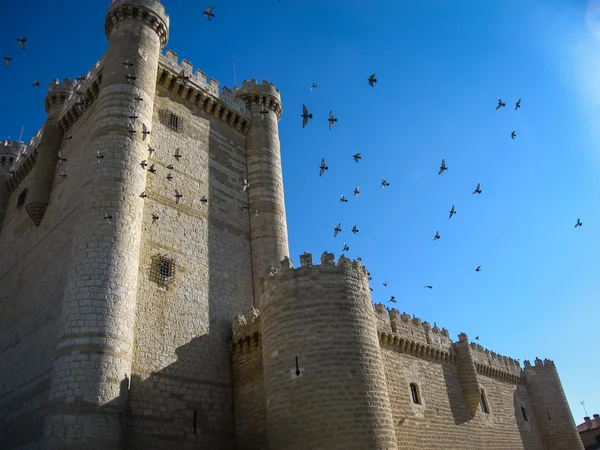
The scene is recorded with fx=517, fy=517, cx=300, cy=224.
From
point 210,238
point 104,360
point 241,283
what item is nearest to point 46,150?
point 210,238

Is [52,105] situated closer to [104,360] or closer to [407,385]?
[104,360]

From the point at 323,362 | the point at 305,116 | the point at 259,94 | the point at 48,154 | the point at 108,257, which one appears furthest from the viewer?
the point at 259,94

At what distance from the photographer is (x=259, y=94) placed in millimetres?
26641

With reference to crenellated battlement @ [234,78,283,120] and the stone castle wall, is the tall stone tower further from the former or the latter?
crenellated battlement @ [234,78,283,120]

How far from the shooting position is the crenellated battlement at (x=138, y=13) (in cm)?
2111

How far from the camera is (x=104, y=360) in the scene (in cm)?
1410

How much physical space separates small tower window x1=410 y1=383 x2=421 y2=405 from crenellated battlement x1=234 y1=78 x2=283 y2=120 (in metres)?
15.5

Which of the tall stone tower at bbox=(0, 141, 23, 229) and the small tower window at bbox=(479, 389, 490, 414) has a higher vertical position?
the tall stone tower at bbox=(0, 141, 23, 229)

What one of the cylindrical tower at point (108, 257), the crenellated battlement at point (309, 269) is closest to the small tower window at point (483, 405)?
the crenellated battlement at point (309, 269)

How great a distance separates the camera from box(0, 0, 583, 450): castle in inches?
556

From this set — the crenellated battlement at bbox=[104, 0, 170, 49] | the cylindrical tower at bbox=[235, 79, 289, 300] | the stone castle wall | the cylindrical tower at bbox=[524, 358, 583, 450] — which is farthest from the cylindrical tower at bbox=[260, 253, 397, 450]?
the cylindrical tower at bbox=[524, 358, 583, 450]

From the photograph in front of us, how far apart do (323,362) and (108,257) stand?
281 inches

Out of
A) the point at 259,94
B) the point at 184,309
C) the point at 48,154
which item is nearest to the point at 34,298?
the point at 184,309

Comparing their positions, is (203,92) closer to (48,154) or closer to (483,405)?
(48,154)
